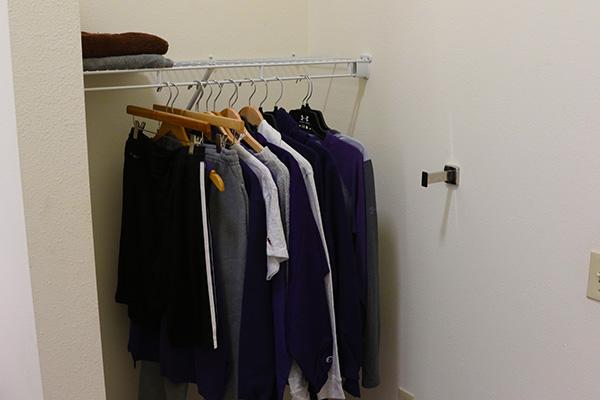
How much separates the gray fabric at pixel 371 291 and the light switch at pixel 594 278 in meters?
0.58

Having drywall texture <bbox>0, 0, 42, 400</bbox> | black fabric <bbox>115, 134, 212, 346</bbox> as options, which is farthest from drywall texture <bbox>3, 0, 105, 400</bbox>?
black fabric <bbox>115, 134, 212, 346</bbox>

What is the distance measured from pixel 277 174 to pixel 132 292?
54 cm

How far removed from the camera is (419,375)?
1.88 m

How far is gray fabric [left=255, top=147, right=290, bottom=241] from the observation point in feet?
5.07

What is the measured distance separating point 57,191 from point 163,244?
446 mm

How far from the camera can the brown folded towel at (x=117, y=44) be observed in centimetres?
142

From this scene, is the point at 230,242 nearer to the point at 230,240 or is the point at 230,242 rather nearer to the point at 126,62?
the point at 230,240

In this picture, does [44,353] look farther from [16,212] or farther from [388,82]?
[388,82]

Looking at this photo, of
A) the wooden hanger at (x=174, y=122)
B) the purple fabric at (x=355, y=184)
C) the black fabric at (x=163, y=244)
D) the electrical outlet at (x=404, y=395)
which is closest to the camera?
the black fabric at (x=163, y=244)

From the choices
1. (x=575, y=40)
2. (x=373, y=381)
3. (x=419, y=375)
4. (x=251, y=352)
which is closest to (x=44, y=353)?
(x=251, y=352)

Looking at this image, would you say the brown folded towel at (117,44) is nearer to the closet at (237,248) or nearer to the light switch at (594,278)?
the closet at (237,248)

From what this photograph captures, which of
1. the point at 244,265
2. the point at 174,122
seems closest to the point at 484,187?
the point at 244,265

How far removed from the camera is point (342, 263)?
1670 millimetres

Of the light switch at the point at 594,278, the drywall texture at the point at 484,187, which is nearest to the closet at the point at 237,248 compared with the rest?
the drywall texture at the point at 484,187
